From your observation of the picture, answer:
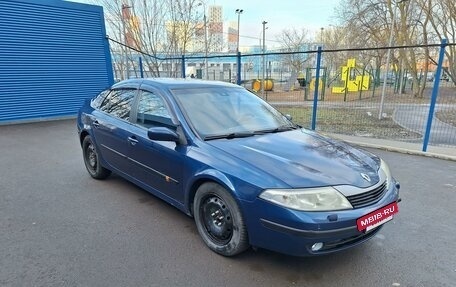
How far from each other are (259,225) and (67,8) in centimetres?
1147

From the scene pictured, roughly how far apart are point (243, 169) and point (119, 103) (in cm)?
249

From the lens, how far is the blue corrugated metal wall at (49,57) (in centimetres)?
1008

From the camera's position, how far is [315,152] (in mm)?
3076

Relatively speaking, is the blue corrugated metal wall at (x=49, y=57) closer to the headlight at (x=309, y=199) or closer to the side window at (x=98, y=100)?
the side window at (x=98, y=100)

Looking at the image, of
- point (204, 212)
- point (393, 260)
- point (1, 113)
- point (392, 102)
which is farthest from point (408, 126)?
point (1, 113)

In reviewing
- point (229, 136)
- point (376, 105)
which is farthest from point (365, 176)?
point (376, 105)

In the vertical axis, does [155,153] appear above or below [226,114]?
below

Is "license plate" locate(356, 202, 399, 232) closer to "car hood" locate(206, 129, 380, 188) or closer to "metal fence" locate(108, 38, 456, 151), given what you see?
"car hood" locate(206, 129, 380, 188)

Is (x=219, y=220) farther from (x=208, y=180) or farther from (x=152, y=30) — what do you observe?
(x=152, y=30)

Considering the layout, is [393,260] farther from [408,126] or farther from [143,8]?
[143,8]

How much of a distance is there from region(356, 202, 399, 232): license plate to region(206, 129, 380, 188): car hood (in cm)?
→ 24

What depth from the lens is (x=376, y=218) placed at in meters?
2.62

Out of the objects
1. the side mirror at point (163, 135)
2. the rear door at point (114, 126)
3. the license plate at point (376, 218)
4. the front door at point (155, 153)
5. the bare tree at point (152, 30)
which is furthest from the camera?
the bare tree at point (152, 30)

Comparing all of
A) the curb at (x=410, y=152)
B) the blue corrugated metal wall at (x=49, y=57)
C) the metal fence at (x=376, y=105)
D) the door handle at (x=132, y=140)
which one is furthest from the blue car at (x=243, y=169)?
the blue corrugated metal wall at (x=49, y=57)
